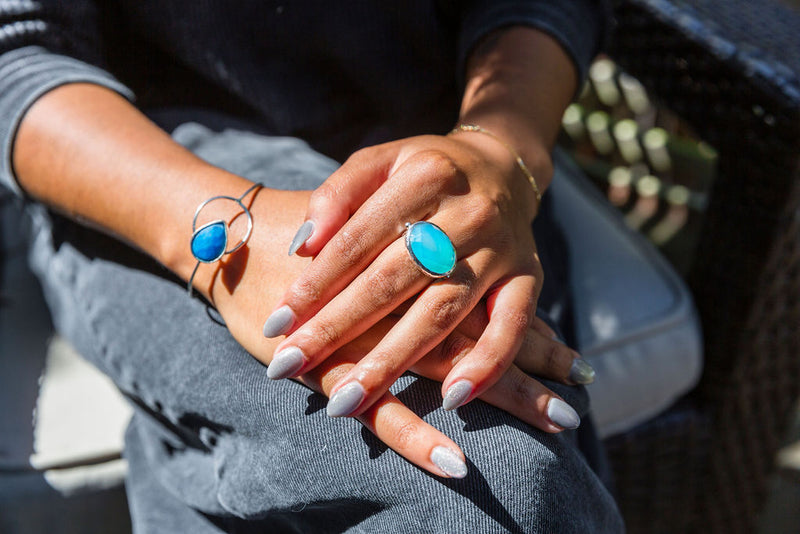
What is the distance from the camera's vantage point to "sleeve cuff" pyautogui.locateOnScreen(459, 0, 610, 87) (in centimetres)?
90

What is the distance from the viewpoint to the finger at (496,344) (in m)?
0.54

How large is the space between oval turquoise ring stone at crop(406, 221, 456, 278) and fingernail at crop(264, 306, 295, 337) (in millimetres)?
121

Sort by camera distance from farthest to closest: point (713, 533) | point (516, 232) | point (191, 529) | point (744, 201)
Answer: point (713, 533)
point (744, 201)
point (191, 529)
point (516, 232)

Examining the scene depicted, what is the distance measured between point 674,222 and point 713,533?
97cm

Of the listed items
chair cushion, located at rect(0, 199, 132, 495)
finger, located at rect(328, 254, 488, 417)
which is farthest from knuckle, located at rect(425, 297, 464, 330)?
chair cushion, located at rect(0, 199, 132, 495)

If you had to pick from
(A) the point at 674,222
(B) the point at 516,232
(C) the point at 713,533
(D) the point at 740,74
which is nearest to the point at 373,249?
(B) the point at 516,232

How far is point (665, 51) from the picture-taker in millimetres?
1102

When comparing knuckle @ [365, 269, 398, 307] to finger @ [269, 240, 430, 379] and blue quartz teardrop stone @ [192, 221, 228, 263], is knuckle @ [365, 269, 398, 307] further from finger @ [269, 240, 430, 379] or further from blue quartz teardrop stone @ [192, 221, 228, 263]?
blue quartz teardrop stone @ [192, 221, 228, 263]

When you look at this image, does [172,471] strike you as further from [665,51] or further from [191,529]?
[665,51]

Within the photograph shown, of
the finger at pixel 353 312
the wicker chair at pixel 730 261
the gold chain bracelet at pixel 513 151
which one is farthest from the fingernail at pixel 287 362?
the wicker chair at pixel 730 261

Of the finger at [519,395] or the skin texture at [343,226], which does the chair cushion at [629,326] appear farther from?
the finger at [519,395]

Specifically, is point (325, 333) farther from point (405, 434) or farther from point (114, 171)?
point (114, 171)

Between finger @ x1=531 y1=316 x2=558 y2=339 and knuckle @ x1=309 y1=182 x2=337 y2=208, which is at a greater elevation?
knuckle @ x1=309 y1=182 x2=337 y2=208

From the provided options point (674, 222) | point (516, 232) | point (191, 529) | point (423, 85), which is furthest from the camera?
point (674, 222)
